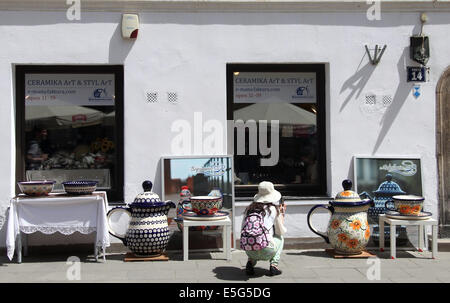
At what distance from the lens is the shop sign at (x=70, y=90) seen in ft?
25.6

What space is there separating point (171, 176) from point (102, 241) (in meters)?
1.39

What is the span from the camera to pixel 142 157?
764 cm

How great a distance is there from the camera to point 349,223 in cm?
690

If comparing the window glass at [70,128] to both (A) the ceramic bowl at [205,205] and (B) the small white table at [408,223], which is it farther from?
(B) the small white table at [408,223]

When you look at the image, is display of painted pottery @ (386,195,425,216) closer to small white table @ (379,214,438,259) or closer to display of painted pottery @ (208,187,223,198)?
small white table @ (379,214,438,259)

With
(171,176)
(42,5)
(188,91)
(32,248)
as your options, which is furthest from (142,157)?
(42,5)

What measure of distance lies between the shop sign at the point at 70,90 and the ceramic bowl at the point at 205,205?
2128 millimetres

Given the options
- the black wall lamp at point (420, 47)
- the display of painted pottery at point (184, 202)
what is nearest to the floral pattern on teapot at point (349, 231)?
the display of painted pottery at point (184, 202)

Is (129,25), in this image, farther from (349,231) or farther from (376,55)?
(349,231)

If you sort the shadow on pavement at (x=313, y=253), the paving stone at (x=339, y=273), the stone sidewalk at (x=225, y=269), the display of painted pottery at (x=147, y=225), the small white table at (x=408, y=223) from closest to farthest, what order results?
the stone sidewalk at (x=225, y=269), the paving stone at (x=339, y=273), the display of painted pottery at (x=147, y=225), the small white table at (x=408, y=223), the shadow on pavement at (x=313, y=253)

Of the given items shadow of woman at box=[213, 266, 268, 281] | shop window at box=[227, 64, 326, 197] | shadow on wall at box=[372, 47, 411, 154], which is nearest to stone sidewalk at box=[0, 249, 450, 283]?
shadow of woman at box=[213, 266, 268, 281]

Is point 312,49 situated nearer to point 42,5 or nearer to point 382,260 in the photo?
point 382,260

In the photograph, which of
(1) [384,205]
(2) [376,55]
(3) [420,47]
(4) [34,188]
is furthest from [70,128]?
(3) [420,47]

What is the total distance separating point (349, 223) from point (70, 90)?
436 centimetres
